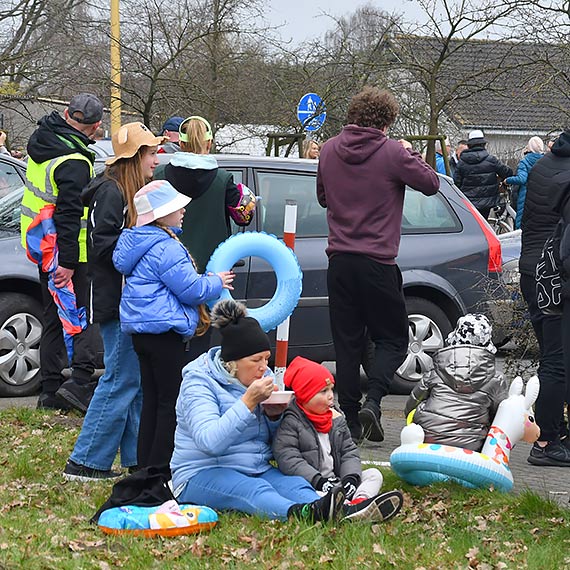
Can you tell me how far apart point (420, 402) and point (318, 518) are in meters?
1.36

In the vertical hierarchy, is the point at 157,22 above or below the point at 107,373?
above

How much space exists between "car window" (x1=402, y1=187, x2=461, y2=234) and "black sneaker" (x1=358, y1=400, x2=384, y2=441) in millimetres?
2865

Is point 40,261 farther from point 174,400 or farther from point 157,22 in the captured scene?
point 157,22

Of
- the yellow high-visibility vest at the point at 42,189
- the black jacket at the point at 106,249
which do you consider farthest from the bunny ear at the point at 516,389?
the yellow high-visibility vest at the point at 42,189

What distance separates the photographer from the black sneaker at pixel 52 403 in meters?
8.29

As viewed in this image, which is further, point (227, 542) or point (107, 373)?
point (107, 373)

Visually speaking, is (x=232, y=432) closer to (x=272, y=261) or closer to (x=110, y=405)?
(x=110, y=405)

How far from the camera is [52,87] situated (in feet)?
69.5

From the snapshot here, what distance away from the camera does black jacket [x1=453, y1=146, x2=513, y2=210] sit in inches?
688

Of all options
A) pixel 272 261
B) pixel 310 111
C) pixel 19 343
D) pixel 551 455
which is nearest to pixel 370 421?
pixel 551 455

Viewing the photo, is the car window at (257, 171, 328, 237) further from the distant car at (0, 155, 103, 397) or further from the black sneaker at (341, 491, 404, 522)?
the black sneaker at (341, 491, 404, 522)

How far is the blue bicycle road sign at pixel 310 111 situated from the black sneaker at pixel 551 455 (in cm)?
1313

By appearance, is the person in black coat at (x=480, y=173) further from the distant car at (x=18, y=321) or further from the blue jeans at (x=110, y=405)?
the blue jeans at (x=110, y=405)

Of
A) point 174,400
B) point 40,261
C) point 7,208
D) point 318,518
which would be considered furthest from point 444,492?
point 7,208
